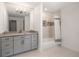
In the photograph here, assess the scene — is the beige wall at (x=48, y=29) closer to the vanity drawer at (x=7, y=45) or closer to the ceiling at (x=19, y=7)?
the ceiling at (x=19, y=7)

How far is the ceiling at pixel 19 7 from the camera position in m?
1.85

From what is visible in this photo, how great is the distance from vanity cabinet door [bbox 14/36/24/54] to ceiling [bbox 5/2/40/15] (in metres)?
0.52

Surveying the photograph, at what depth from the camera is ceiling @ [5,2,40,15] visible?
1.85 metres

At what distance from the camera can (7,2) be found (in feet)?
5.92

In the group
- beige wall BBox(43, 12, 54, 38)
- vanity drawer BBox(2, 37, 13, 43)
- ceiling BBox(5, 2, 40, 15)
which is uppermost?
ceiling BBox(5, 2, 40, 15)

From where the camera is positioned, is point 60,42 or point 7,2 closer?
point 7,2

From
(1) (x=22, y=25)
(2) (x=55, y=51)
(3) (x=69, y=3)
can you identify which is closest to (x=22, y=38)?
(1) (x=22, y=25)

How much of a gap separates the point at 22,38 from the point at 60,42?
82 cm

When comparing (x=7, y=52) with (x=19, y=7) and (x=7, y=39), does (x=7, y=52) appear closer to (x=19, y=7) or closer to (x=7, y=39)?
(x=7, y=39)

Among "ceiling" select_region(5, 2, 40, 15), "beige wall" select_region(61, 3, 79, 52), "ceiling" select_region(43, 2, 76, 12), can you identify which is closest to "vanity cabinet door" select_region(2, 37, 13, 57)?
"ceiling" select_region(5, 2, 40, 15)

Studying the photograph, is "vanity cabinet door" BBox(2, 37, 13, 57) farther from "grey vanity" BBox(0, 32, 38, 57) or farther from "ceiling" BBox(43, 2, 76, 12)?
"ceiling" BBox(43, 2, 76, 12)

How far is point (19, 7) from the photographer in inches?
74.6

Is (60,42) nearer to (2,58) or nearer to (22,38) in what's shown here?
(22,38)

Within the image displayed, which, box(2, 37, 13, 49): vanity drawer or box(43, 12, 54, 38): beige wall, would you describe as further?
Answer: box(43, 12, 54, 38): beige wall
